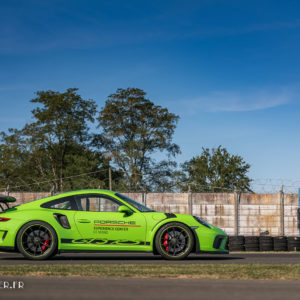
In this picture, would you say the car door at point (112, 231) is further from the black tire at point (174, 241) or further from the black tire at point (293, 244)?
the black tire at point (293, 244)

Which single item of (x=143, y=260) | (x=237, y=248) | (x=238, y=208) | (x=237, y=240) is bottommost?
(x=237, y=248)

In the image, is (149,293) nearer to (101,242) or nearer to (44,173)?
(101,242)

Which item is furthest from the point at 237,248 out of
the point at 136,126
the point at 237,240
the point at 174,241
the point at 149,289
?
the point at 136,126

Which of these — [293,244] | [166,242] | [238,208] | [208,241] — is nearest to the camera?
[166,242]

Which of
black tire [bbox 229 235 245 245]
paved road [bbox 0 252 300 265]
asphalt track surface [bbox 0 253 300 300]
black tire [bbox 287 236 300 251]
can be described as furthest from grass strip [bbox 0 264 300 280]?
black tire [bbox 287 236 300 251]

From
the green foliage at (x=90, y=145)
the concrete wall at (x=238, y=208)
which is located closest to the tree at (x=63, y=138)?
the green foliage at (x=90, y=145)

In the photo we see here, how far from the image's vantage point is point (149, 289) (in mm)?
5492

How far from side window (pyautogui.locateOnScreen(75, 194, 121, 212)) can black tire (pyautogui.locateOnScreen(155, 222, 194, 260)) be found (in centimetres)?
102

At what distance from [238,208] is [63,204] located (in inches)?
526

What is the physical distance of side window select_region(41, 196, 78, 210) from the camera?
9.78 meters

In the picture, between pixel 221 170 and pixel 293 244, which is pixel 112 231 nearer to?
pixel 293 244

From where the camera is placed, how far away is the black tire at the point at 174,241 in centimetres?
939

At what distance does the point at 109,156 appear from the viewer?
45.4m

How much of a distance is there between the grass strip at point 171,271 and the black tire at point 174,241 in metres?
1.77
